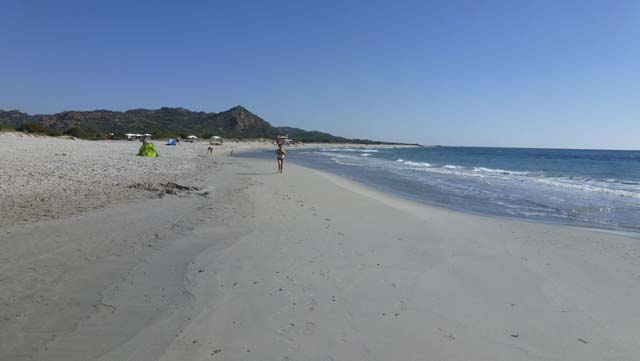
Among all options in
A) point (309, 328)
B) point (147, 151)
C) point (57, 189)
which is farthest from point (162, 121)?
point (309, 328)

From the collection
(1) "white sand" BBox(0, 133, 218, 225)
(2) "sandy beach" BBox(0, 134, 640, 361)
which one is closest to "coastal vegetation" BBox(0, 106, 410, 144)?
(1) "white sand" BBox(0, 133, 218, 225)

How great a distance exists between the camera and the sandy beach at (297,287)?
3801mm

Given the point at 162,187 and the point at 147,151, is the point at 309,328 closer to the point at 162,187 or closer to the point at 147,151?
the point at 162,187

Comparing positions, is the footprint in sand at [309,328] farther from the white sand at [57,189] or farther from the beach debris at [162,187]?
the beach debris at [162,187]

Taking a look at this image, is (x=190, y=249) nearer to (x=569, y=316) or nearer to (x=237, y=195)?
(x=569, y=316)

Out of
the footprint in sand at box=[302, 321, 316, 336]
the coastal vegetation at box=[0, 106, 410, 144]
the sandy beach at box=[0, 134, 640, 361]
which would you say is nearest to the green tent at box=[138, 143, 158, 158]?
the sandy beach at box=[0, 134, 640, 361]

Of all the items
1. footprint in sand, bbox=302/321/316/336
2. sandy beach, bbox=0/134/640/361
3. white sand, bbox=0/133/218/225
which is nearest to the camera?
sandy beach, bbox=0/134/640/361

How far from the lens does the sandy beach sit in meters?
3.80

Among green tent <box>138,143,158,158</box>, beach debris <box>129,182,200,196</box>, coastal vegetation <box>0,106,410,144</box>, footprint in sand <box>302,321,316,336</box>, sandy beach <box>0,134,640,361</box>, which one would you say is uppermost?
coastal vegetation <box>0,106,410,144</box>

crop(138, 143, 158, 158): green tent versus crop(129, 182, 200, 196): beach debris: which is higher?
crop(138, 143, 158, 158): green tent

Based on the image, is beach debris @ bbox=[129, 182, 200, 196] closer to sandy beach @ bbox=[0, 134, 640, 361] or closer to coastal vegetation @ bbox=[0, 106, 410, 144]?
sandy beach @ bbox=[0, 134, 640, 361]

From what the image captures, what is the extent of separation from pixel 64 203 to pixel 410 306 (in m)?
8.63

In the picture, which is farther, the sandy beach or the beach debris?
the beach debris

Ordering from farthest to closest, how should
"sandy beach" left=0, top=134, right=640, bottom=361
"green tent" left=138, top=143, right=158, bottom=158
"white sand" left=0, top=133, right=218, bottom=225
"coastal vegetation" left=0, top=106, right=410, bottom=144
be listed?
"coastal vegetation" left=0, top=106, right=410, bottom=144 → "green tent" left=138, top=143, right=158, bottom=158 → "white sand" left=0, top=133, right=218, bottom=225 → "sandy beach" left=0, top=134, right=640, bottom=361
